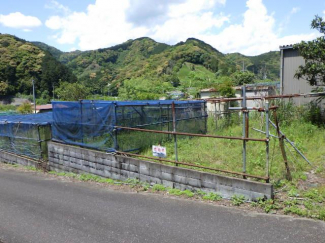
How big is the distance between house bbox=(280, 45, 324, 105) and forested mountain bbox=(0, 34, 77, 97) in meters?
76.0

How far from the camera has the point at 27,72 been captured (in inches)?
3248

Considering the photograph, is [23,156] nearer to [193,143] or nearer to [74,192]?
[74,192]

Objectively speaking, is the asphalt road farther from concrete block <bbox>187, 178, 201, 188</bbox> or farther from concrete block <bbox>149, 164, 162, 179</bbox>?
concrete block <bbox>149, 164, 162, 179</bbox>

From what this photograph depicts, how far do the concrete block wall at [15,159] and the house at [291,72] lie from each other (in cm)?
1269

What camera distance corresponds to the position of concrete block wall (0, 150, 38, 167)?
430 inches

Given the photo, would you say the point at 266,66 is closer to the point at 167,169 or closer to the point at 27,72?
the point at 27,72

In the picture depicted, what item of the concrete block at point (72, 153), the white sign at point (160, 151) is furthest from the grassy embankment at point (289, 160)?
the concrete block at point (72, 153)

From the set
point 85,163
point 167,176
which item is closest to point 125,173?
point 167,176

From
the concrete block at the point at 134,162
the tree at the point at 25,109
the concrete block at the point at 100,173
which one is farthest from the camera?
the tree at the point at 25,109

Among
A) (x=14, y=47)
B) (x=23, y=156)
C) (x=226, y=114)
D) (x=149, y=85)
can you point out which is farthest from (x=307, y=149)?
(x=14, y=47)

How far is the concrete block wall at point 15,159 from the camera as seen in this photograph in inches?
430

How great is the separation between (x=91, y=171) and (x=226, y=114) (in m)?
6.50

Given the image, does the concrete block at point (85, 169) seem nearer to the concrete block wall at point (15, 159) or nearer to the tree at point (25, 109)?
the concrete block wall at point (15, 159)

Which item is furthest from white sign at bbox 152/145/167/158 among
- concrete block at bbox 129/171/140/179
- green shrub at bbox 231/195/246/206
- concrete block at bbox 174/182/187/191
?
green shrub at bbox 231/195/246/206
